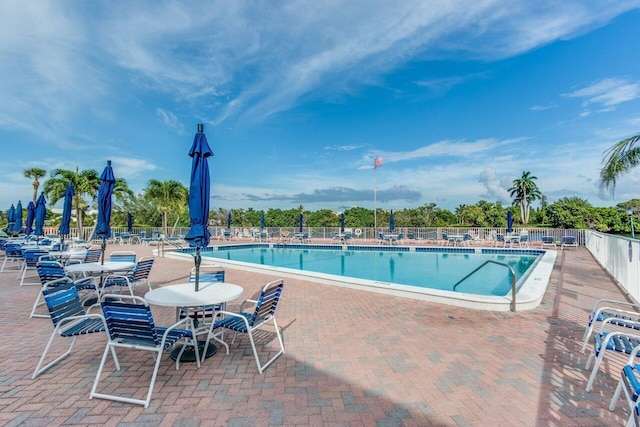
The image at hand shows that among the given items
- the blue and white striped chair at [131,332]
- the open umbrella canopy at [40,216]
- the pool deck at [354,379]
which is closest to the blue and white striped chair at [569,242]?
the pool deck at [354,379]

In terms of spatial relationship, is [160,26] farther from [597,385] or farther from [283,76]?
[597,385]

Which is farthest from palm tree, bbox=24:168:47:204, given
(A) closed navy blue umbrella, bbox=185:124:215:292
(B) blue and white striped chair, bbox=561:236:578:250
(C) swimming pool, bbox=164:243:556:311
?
(B) blue and white striped chair, bbox=561:236:578:250

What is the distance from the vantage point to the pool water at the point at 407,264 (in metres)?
9.38

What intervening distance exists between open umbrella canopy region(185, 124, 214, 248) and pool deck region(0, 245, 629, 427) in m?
1.37

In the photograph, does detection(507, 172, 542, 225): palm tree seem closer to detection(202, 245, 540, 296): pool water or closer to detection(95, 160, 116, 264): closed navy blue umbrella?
detection(202, 245, 540, 296): pool water

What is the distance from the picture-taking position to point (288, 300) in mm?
5742

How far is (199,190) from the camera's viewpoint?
354 centimetres

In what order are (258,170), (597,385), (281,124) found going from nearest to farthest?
1. (597,385)
2. (281,124)
3. (258,170)

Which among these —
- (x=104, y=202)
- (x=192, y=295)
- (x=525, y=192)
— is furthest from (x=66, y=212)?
(x=525, y=192)

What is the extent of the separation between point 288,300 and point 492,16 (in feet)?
36.3

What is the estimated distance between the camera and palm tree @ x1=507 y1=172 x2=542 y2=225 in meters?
38.4

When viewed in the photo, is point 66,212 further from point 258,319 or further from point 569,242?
point 569,242

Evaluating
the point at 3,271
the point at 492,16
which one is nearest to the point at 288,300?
the point at 3,271

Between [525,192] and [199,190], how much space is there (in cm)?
4520
